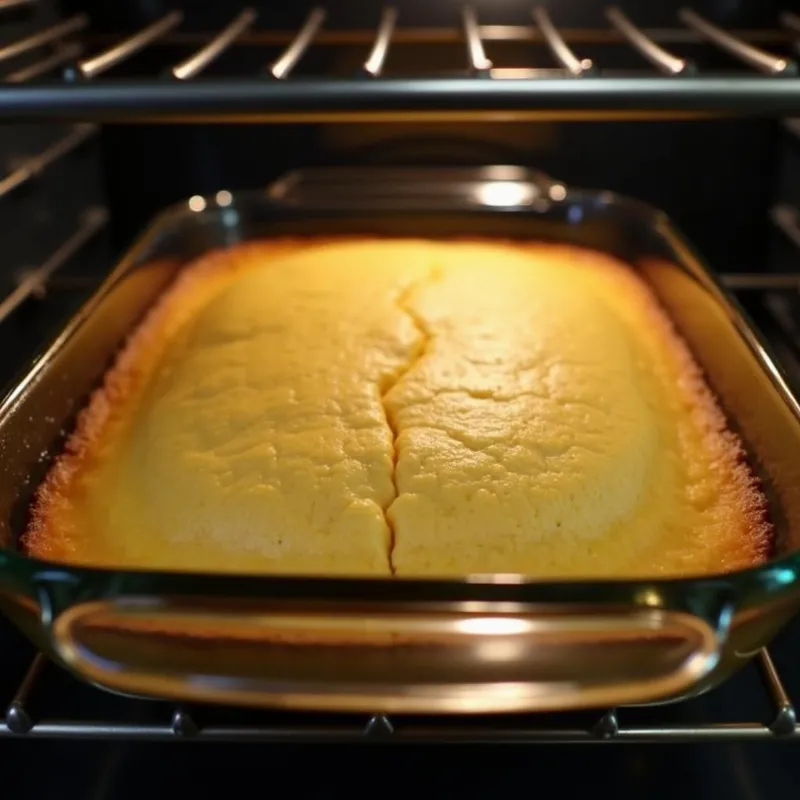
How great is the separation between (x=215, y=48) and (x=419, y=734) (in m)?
0.55

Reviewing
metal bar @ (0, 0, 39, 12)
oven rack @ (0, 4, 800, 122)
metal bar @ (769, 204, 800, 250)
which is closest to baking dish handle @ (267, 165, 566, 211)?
metal bar @ (769, 204, 800, 250)

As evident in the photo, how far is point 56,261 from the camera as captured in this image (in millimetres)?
1073

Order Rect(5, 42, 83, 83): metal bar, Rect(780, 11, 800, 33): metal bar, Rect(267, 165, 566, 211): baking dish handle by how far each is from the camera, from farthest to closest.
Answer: Rect(267, 165, 566, 211): baking dish handle
Rect(780, 11, 800, 33): metal bar
Rect(5, 42, 83, 83): metal bar

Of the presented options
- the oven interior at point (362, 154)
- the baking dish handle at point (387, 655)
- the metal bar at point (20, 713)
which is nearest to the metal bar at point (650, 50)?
the oven interior at point (362, 154)

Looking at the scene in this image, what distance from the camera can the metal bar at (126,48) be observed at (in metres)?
0.70

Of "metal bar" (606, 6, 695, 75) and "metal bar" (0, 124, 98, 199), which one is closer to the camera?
"metal bar" (606, 6, 695, 75)

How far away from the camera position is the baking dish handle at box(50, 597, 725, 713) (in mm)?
533

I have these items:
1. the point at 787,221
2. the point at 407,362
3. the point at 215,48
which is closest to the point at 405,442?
the point at 407,362

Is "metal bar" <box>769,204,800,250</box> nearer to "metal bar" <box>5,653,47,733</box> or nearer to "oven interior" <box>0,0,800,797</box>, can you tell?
"oven interior" <box>0,0,800,797</box>

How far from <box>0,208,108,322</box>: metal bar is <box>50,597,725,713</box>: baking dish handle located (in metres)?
0.46

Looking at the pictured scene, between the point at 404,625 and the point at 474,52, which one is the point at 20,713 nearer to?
the point at 404,625

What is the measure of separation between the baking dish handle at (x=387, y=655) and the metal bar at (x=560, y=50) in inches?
13.5

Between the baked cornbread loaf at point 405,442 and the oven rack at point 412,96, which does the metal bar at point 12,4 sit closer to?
the oven rack at point 412,96

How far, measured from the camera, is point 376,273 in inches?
39.7
